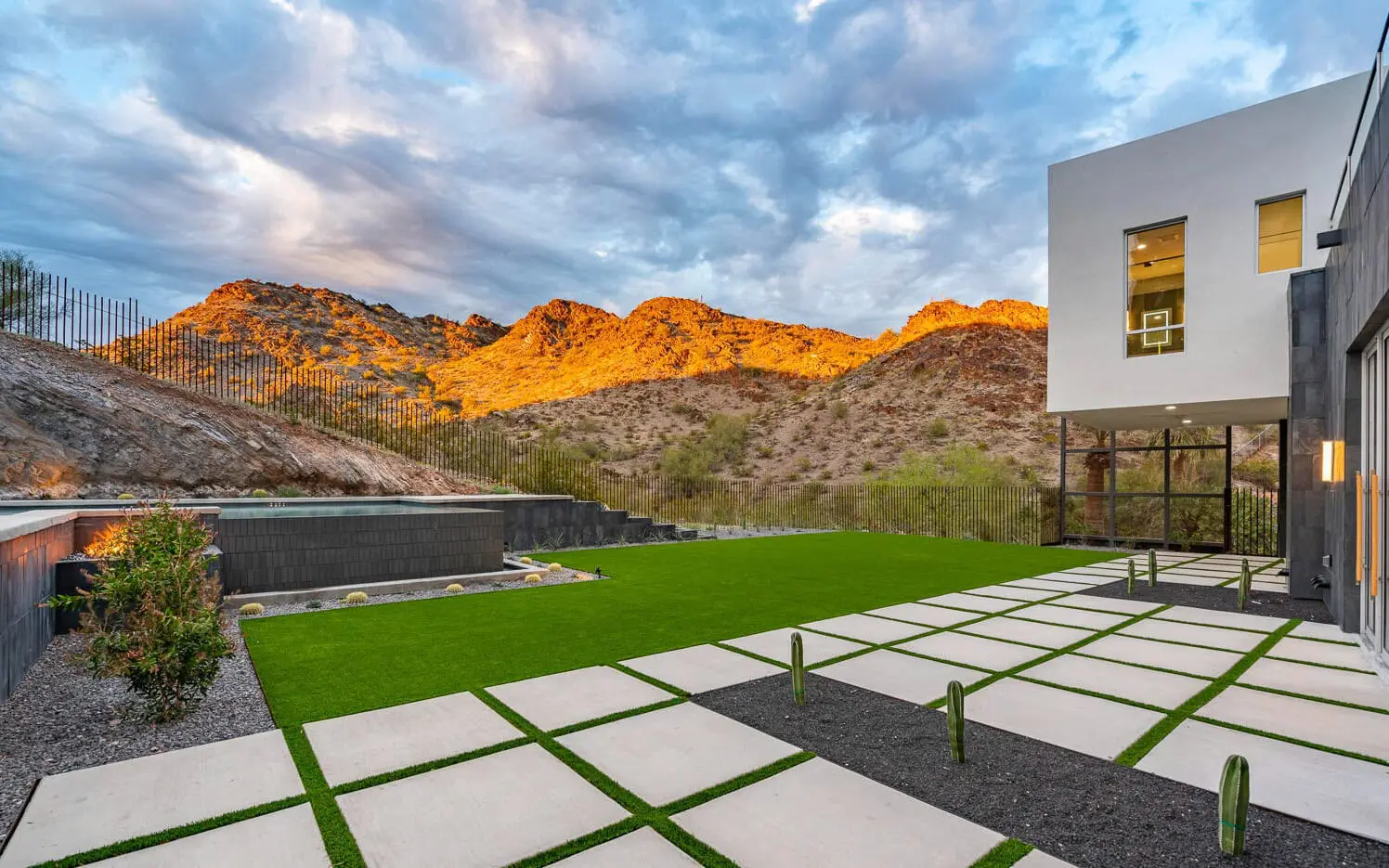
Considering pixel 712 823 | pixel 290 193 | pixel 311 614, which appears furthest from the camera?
pixel 290 193

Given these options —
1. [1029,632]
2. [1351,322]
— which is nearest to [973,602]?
[1029,632]

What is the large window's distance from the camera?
10039 mm

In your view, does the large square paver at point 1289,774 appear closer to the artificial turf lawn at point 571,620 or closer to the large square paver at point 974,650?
the large square paver at point 974,650

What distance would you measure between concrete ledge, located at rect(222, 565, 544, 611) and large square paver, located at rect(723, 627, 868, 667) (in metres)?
4.02

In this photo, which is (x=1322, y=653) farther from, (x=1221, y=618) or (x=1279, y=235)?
(x=1279, y=235)

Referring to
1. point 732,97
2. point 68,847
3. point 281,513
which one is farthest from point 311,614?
point 732,97

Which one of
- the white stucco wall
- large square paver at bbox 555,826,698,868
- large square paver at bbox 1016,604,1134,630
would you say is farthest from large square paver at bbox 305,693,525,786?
the white stucco wall

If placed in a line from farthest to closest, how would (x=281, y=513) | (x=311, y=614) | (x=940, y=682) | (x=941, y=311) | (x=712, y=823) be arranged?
(x=941, y=311)
(x=281, y=513)
(x=311, y=614)
(x=940, y=682)
(x=712, y=823)

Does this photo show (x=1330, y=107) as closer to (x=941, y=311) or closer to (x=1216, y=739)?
(x=1216, y=739)

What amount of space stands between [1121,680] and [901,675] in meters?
1.43

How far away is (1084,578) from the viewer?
28.3ft

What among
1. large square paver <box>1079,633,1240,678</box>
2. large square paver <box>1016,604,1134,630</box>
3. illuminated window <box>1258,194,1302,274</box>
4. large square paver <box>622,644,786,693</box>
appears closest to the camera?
large square paver <box>622,644,786,693</box>

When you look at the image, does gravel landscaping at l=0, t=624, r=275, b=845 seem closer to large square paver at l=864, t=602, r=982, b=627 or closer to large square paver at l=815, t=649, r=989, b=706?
large square paver at l=815, t=649, r=989, b=706

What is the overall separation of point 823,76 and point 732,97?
358 centimetres
